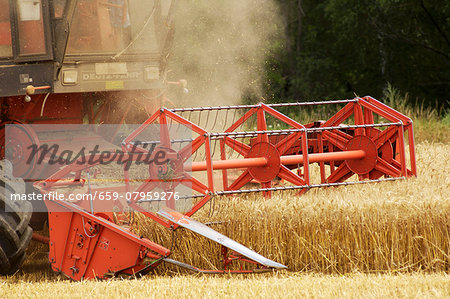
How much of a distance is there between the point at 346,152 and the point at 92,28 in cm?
242

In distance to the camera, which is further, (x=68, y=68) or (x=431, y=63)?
(x=431, y=63)

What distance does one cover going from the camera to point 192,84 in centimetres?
1159

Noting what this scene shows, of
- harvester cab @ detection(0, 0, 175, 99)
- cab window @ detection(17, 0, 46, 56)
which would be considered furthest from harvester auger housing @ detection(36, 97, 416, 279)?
cab window @ detection(17, 0, 46, 56)

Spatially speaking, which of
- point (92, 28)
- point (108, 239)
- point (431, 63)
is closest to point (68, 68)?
point (92, 28)

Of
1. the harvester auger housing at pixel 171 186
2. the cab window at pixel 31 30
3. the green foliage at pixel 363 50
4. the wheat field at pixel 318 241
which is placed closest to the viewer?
the wheat field at pixel 318 241

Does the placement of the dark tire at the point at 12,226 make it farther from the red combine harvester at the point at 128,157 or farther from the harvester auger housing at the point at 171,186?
the harvester auger housing at the point at 171,186

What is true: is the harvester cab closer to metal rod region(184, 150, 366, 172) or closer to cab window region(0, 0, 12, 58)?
cab window region(0, 0, 12, 58)

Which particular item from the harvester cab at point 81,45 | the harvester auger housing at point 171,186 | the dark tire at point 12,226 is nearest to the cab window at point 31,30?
the harvester cab at point 81,45

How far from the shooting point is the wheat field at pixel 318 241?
14.0 ft

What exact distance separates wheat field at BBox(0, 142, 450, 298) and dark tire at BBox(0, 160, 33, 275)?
0.17 meters

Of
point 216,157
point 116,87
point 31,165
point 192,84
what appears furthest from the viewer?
point 192,84

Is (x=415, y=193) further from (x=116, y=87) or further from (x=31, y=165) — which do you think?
(x=31, y=165)

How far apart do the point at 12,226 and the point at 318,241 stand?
7.12 feet

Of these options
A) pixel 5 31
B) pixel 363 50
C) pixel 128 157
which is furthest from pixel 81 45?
pixel 363 50
